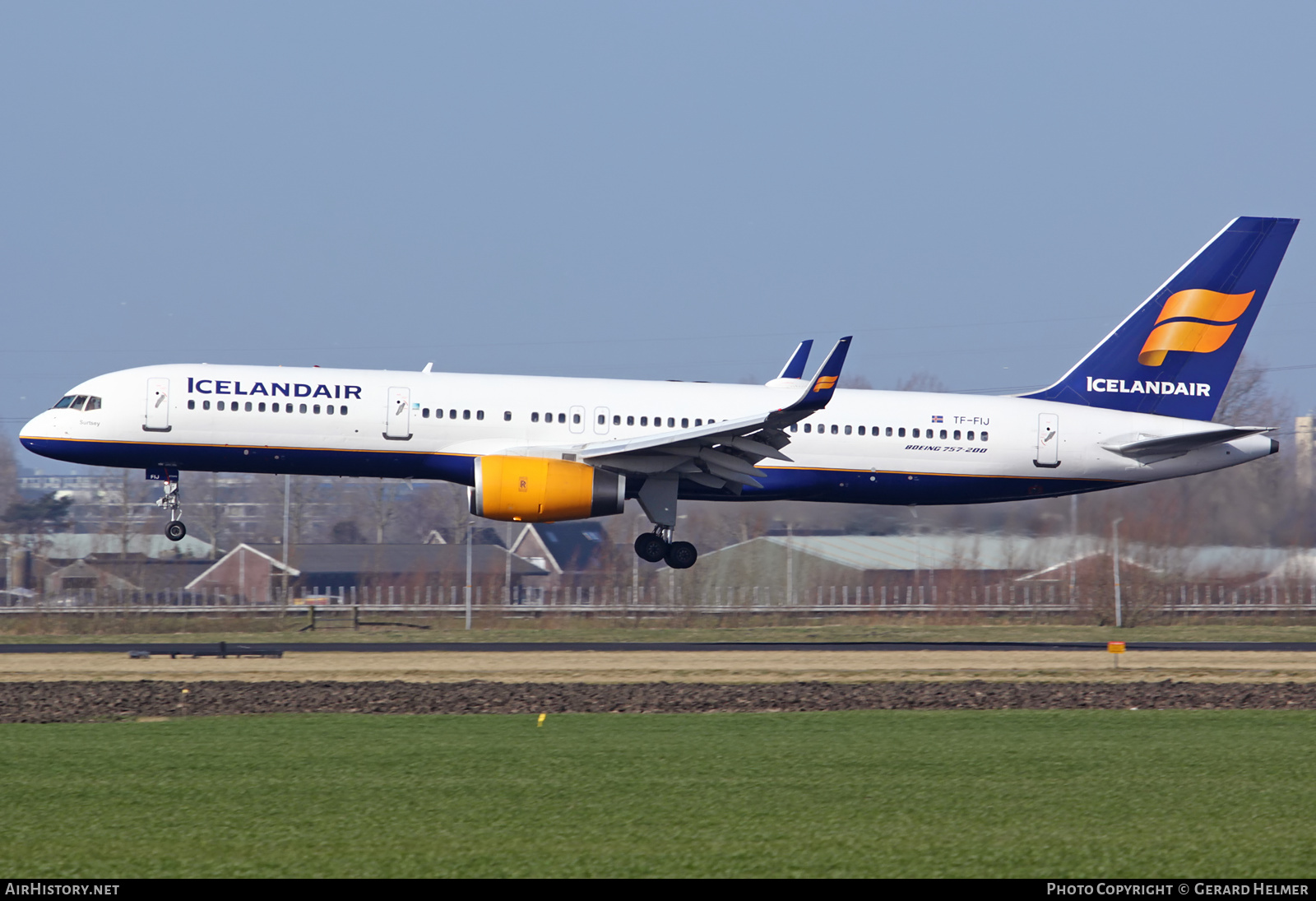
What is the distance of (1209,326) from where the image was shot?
3192 centimetres

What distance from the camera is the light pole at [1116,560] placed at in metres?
39.3

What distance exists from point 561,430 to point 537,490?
178 centimetres

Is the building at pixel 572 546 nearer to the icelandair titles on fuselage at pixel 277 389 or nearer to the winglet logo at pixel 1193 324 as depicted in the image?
the icelandair titles on fuselage at pixel 277 389

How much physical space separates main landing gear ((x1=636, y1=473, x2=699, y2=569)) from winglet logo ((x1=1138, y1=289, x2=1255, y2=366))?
1196 centimetres

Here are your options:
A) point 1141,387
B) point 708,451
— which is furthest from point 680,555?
point 1141,387

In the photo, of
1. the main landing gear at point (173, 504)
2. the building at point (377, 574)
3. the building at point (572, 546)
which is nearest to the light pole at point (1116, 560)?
the building at point (572, 546)

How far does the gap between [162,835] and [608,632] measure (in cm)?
2648

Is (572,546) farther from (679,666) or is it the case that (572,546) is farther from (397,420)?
(679,666)

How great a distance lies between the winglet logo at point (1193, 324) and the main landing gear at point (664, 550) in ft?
39.3

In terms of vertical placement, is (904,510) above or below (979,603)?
above

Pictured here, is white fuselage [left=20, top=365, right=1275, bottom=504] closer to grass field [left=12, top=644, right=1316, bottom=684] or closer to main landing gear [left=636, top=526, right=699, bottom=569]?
main landing gear [left=636, top=526, right=699, bottom=569]

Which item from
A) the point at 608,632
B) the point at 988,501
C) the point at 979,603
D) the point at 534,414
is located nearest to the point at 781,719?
the point at 534,414

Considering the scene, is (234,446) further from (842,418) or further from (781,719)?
(781,719)

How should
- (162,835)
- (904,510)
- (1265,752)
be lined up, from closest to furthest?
(162,835) < (1265,752) < (904,510)
